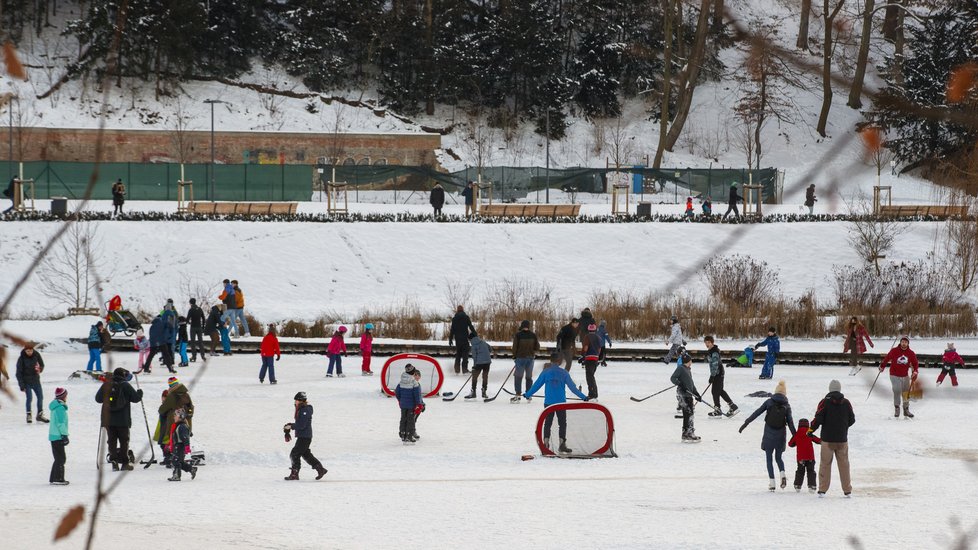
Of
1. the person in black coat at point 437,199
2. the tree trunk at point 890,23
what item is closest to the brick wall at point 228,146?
the person in black coat at point 437,199

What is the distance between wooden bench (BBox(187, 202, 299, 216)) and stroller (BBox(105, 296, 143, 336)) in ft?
46.5

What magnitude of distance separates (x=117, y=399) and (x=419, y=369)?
7.70m

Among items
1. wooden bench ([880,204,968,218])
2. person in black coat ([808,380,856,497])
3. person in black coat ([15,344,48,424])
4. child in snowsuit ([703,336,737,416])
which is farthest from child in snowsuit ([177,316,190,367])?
wooden bench ([880,204,968,218])

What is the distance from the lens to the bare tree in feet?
117

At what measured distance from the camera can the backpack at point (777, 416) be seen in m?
13.9

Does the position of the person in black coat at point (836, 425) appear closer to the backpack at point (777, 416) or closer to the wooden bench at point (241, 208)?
the backpack at point (777, 416)

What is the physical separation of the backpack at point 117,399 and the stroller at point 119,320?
15.4m

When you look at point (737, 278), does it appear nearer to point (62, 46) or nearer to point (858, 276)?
point (858, 276)

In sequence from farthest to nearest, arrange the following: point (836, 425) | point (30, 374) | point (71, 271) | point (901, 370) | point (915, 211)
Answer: point (915, 211) → point (71, 271) → point (901, 370) → point (30, 374) → point (836, 425)

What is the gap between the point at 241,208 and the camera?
4572cm

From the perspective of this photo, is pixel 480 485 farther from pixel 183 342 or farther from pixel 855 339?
pixel 855 339

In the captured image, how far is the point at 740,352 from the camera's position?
1110 inches

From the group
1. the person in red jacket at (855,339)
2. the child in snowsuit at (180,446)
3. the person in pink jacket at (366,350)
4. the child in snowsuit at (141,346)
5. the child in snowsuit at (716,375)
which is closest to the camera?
the child in snowsuit at (180,446)

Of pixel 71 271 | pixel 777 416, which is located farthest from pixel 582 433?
pixel 71 271
